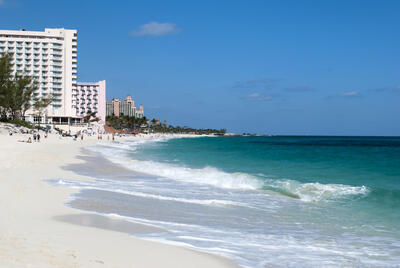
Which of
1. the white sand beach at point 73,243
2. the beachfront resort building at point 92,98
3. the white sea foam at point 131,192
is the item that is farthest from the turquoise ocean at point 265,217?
the beachfront resort building at point 92,98

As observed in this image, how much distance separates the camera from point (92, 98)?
154125 mm

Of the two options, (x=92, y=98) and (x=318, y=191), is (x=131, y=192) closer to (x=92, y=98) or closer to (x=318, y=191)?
(x=318, y=191)

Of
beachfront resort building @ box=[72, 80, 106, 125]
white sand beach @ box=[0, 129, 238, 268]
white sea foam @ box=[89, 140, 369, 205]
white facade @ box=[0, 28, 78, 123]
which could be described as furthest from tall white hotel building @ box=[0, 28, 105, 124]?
white sand beach @ box=[0, 129, 238, 268]

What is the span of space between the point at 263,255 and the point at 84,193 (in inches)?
296

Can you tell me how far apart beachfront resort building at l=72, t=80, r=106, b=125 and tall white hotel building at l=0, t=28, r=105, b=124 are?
2086 centimetres

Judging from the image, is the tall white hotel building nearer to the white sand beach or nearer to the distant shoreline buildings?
the distant shoreline buildings

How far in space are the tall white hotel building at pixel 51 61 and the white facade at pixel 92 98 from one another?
68.5 ft

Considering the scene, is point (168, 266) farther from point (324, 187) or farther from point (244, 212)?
point (324, 187)

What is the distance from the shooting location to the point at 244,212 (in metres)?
11.6

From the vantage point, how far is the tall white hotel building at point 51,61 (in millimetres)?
125312

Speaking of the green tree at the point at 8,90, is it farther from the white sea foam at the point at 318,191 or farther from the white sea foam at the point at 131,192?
the white sea foam at the point at 318,191

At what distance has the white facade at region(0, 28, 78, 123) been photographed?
125375 millimetres

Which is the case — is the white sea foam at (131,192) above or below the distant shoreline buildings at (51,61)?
below

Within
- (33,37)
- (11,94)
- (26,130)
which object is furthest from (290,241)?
(33,37)
